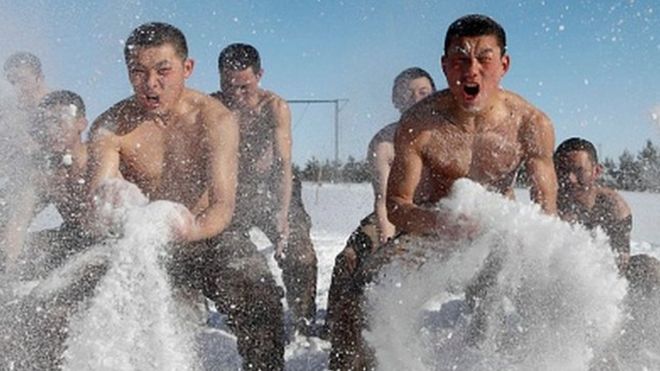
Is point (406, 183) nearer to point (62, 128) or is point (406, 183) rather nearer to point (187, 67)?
point (187, 67)

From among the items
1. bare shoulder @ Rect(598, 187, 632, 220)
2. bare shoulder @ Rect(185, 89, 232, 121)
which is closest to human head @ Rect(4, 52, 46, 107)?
bare shoulder @ Rect(185, 89, 232, 121)

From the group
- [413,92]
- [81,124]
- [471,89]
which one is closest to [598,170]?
[413,92]

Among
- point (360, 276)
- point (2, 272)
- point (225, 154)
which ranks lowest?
point (2, 272)

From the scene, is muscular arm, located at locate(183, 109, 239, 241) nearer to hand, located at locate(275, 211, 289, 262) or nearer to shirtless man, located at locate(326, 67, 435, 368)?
shirtless man, located at locate(326, 67, 435, 368)

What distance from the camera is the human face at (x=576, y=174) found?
4.85 metres

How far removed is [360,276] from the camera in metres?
3.52

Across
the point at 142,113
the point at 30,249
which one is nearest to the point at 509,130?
the point at 142,113

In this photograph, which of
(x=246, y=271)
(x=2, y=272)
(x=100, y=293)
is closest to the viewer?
(x=100, y=293)

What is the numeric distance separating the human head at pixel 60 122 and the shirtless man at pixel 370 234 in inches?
63.9

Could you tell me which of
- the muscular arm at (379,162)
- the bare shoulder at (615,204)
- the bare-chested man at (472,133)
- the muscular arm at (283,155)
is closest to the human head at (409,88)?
the muscular arm at (379,162)

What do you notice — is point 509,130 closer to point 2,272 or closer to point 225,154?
point 225,154

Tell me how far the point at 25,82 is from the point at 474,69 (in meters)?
3.00

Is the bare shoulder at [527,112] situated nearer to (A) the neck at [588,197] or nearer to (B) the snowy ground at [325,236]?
(B) the snowy ground at [325,236]

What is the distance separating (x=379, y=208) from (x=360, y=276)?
1271mm
